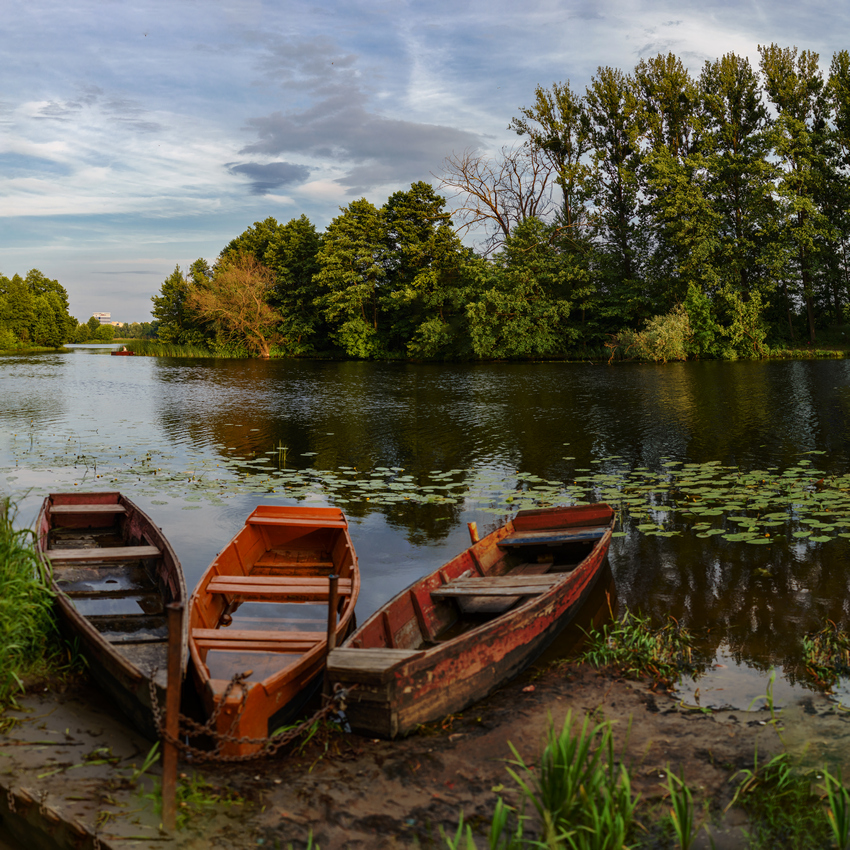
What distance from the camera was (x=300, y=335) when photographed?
181 ft

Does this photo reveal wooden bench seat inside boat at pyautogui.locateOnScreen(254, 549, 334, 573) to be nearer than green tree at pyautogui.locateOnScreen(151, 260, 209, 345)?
Yes

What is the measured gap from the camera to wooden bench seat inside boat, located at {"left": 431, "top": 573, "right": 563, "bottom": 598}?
18.5 feet

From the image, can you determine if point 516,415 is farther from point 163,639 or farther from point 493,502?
point 163,639

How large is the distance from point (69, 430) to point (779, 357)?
3533cm

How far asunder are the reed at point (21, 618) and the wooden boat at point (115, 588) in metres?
0.11

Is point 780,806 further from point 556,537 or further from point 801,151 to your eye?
point 801,151

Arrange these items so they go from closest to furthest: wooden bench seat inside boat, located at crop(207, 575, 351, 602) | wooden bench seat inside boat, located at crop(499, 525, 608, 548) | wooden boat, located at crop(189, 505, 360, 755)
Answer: wooden boat, located at crop(189, 505, 360, 755) → wooden bench seat inside boat, located at crop(207, 575, 351, 602) → wooden bench seat inside boat, located at crop(499, 525, 608, 548)

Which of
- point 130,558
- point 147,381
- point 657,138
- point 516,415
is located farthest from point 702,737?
point 657,138

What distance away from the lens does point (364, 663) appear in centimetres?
398

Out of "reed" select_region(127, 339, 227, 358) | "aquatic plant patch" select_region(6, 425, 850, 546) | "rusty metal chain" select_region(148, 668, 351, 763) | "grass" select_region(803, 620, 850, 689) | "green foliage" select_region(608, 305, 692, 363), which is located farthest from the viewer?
"reed" select_region(127, 339, 227, 358)

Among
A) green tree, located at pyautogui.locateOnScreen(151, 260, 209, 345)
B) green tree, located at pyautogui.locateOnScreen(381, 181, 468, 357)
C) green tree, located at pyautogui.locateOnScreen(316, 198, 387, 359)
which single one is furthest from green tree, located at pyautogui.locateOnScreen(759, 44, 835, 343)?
green tree, located at pyautogui.locateOnScreen(151, 260, 209, 345)

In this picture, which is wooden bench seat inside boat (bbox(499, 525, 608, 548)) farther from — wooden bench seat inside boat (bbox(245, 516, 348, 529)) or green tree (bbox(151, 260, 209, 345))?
green tree (bbox(151, 260, 209, 345))

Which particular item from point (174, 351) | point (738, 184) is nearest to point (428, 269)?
point (738, 184)

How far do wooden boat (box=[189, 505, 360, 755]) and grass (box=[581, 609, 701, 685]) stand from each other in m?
1.99
